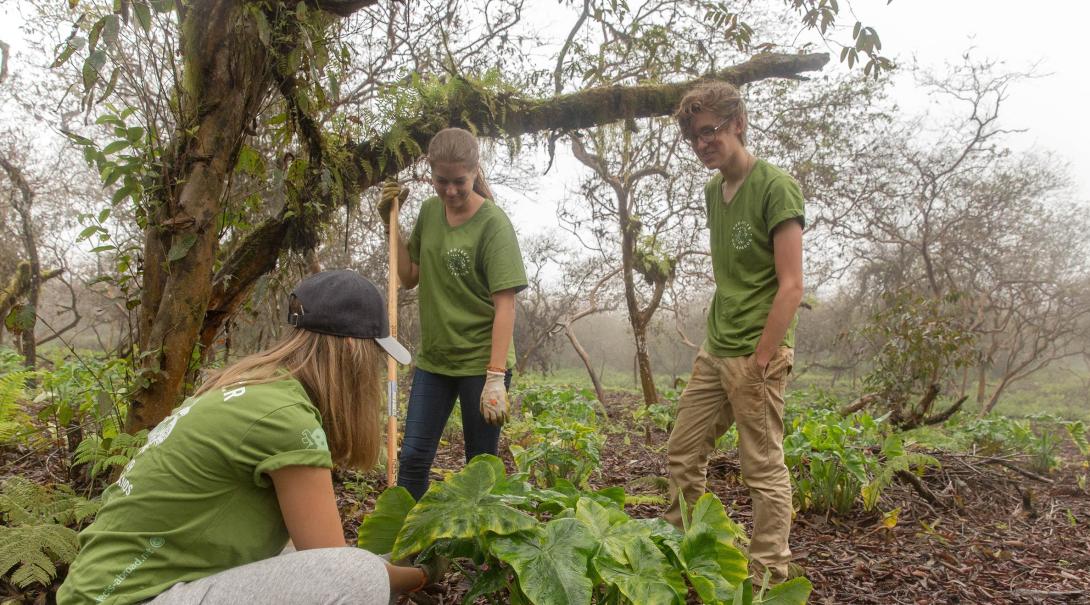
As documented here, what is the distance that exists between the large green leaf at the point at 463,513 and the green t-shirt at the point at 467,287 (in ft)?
2.51

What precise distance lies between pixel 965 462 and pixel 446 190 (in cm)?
413

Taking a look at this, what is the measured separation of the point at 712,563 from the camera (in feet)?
5.79

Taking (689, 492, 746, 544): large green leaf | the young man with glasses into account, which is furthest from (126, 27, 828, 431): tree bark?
(689, 492, 746, 544): large green leaf

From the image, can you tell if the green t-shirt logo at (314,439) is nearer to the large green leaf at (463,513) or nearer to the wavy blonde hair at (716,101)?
the large green leaf at (463,513)

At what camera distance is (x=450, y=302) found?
2.67 m

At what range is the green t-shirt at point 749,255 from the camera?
2.43 meters

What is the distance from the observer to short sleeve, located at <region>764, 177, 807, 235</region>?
93.2 inches

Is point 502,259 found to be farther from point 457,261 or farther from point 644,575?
point 644,575

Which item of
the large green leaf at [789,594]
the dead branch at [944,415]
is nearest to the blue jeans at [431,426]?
the large green leaf at [789,594]

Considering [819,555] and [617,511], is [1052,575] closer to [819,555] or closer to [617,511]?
[819,555]

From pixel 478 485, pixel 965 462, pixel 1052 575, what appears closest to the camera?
pixel 478 485

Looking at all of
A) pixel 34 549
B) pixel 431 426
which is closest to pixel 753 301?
pixel 431 426

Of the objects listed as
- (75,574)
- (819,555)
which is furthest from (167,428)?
(819,555)

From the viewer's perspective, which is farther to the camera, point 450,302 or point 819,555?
point 819,555
